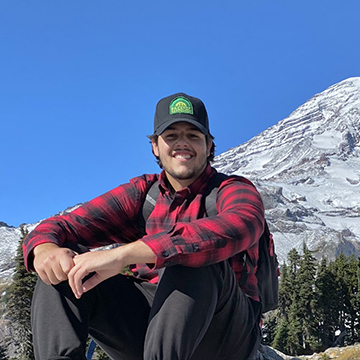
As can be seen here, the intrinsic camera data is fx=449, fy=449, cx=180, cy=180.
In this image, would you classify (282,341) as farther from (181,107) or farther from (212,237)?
(212,237)

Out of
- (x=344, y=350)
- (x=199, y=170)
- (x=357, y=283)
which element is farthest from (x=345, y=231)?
(x=199, y=170)

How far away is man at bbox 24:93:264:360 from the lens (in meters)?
2.45

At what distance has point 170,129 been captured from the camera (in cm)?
332

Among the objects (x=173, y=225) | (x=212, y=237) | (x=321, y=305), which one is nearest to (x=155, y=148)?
(x=173, y=225)

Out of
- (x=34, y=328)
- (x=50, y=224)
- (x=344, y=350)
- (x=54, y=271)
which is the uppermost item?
(x=50, y=224)

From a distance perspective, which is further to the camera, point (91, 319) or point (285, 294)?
point (285, 294)

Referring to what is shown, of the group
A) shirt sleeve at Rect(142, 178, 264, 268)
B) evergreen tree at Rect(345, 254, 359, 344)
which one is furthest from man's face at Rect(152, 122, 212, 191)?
evergreen tree at Rect(345, 254, 359, 344)

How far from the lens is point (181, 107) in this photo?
3.22 meters

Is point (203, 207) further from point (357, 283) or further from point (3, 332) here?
point (3, 332)

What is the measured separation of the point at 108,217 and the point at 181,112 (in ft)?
3.20

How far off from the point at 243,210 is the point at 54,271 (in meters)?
1.21

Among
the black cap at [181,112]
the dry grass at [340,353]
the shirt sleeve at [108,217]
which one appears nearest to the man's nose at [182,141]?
the black cap at [181,112]

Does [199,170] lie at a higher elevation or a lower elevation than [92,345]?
higher

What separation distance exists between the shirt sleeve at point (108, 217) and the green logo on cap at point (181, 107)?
59cm
